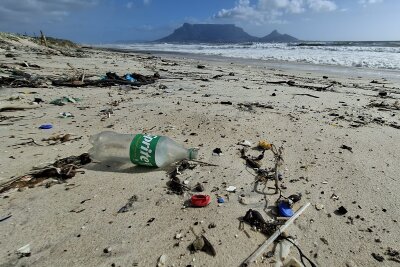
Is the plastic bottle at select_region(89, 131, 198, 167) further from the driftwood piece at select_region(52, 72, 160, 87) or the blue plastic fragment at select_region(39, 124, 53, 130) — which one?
the driftwood piece at select_region(52, 72, 160, 87)

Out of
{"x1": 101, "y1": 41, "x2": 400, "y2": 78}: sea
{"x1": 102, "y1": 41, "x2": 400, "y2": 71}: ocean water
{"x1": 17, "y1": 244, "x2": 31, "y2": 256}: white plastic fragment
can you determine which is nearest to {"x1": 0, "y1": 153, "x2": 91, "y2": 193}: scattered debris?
{"x1": 17, "y1": 244, "x2": 31, "y2": 256}: white plastic fragment

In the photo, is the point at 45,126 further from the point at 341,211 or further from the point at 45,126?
the point at 341,211

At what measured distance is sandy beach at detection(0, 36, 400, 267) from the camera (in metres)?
1.64

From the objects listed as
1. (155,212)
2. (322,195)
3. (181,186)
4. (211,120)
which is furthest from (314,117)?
(155,212)

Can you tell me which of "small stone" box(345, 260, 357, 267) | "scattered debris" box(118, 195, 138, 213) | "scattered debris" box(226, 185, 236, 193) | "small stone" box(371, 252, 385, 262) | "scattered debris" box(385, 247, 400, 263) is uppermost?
"scattered debris" box(118, 195, 138, 213)

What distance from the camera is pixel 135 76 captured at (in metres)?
7.01

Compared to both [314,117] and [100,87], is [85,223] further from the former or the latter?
[100,87]

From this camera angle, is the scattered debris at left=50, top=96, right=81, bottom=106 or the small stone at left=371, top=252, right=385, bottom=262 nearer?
the small stone at left=371, top=252, right=385, bottom=262

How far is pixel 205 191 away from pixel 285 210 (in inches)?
23.1

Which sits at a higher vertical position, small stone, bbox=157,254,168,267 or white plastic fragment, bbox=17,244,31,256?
white plastic fragment, bbox=17,244,31,256

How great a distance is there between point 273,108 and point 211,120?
128 cm

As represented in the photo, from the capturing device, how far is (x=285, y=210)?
195 centimetres

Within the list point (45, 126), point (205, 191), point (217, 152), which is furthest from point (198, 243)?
point (45, 126)

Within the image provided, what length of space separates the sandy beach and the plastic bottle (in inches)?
4.1
